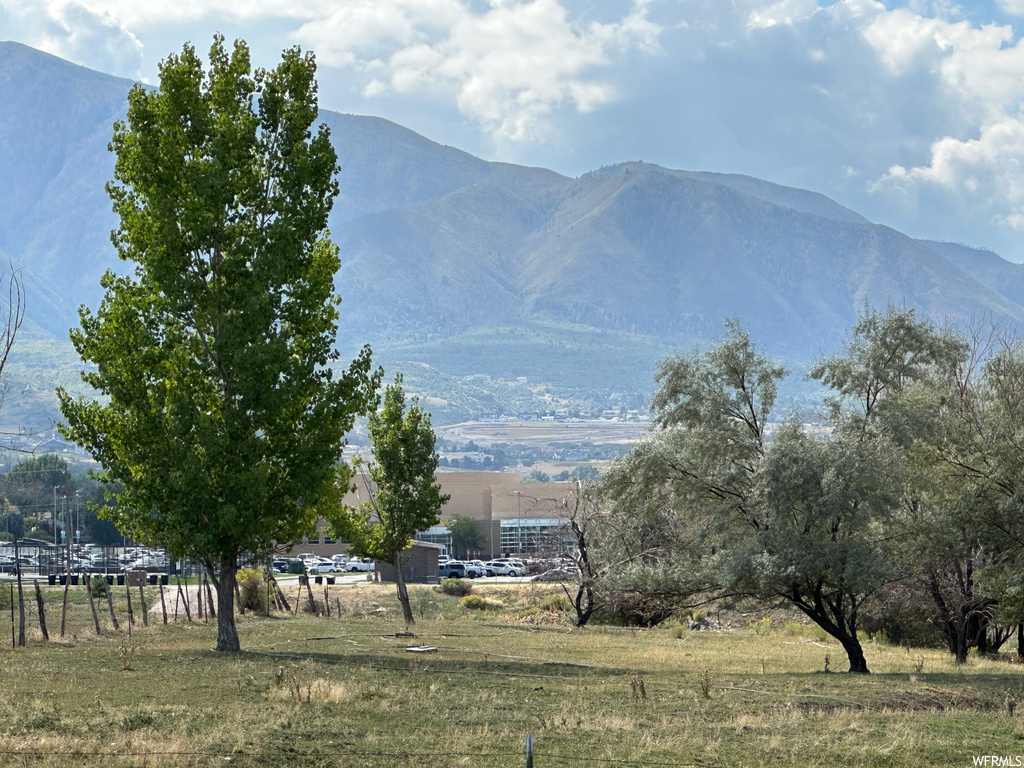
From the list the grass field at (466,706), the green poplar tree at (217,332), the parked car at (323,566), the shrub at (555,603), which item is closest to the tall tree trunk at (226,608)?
the green poplar tree at (217,332)

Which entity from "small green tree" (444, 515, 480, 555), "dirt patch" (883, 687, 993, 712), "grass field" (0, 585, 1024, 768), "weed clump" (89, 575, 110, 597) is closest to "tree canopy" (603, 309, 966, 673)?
"grass field" (0, 585, 1024, 768)

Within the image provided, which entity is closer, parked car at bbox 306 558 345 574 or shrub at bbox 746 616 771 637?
shrub at bbox 746 616 771 637

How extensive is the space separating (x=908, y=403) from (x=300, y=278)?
1550 cm

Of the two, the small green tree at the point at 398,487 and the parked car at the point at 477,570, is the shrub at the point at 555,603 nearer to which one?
the small green tree at the point at 398,487

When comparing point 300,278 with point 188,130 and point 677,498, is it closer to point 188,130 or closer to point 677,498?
point 188,130

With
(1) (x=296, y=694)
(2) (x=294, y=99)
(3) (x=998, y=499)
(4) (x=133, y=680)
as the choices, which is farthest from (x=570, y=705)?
(2) (x=294, y=99)

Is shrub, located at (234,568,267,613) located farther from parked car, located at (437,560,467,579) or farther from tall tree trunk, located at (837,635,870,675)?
parked car, located at (437,560,467,579)

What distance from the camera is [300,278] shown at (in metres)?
26.5

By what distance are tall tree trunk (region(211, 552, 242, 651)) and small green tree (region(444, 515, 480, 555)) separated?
98418 millimetres

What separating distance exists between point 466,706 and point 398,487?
25136 millimetres

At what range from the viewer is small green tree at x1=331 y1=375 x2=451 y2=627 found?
4200cm

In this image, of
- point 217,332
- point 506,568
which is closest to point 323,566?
point 506,568

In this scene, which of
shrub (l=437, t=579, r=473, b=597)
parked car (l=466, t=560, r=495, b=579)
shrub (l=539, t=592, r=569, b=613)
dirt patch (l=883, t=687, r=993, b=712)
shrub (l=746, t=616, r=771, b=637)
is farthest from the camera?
parked car (l=466, t=560, r=495, b=579)

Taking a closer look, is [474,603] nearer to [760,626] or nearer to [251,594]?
[760,626]
